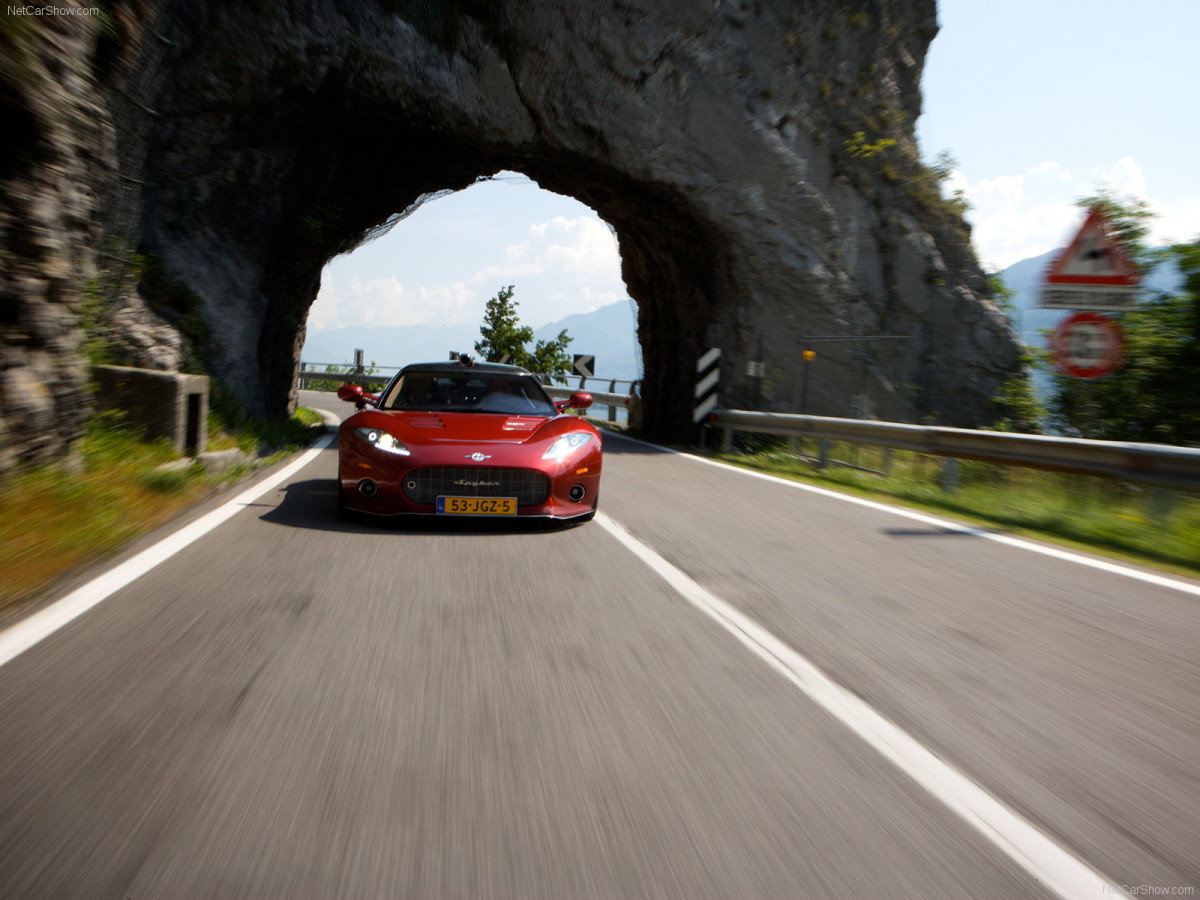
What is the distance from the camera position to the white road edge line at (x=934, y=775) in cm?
233

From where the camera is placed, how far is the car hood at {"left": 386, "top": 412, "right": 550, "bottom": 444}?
7.20m

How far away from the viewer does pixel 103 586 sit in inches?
191

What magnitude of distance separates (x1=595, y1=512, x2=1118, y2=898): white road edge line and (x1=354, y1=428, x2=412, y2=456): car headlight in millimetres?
3017

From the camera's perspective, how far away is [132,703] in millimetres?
3270

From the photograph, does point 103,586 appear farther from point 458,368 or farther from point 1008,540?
point 1008,540

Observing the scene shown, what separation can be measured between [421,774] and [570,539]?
13.4 feet

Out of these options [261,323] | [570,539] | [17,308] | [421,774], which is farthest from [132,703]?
[261,323]

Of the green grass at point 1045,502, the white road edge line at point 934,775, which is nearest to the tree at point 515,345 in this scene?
the green grass at point 1045,502

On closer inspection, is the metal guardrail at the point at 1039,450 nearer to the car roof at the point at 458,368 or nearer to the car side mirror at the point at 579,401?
the car side mirror at the point at 579,401

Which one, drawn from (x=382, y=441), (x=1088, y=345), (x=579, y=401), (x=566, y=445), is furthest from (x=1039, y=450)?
(x=382, y=441)

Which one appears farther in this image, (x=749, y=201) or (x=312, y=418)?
(x=312, y=418)

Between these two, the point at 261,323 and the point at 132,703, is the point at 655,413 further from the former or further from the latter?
the point at 132,703

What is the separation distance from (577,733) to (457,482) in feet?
13.0

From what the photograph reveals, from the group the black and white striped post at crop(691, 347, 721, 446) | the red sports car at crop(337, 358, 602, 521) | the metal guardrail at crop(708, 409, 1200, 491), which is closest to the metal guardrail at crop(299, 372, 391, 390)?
the black and white striped post at crop(691, 347, 721, 446)
